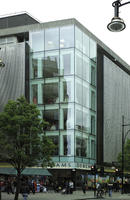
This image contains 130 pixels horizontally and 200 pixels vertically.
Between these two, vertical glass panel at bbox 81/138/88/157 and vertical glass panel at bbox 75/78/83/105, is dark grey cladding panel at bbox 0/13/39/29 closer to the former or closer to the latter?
Answer: vertical glass panel at bbox 75/78/83/105

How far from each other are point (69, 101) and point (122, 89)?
1833 cm

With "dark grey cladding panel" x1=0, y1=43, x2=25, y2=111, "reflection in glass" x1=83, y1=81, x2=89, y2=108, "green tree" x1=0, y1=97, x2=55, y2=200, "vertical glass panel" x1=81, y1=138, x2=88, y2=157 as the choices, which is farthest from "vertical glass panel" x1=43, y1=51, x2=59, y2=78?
"green tree" x1=0, y1=97, x2=55, y2=200

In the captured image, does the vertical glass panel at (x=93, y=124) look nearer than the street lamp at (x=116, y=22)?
No

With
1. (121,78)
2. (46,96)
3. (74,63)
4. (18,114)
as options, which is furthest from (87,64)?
(18,114)

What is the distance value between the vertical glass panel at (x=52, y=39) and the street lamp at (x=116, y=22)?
154 feet

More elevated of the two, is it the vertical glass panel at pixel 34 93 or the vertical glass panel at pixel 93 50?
the vertical glass panel at pixel 93 50

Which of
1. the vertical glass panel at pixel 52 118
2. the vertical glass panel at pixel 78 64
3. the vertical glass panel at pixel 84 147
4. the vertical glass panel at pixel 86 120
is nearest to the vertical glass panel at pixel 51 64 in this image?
→ the vertical glass panel at pixel 78 64

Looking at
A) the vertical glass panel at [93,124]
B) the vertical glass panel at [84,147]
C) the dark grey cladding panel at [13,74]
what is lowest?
the vertical glass panel at [84,147]

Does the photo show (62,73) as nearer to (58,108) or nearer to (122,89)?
(58,108)

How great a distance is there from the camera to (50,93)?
180 feet

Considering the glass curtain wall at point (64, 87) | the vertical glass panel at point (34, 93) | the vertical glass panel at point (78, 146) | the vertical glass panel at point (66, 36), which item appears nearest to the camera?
the vertical glass panel at point (78, 146)

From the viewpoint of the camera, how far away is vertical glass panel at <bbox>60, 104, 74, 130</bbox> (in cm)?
5344

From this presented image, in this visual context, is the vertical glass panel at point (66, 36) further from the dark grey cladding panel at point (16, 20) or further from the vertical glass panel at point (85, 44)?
the dark grey cladding panel at point (16, 20)

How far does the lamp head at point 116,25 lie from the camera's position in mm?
8344
